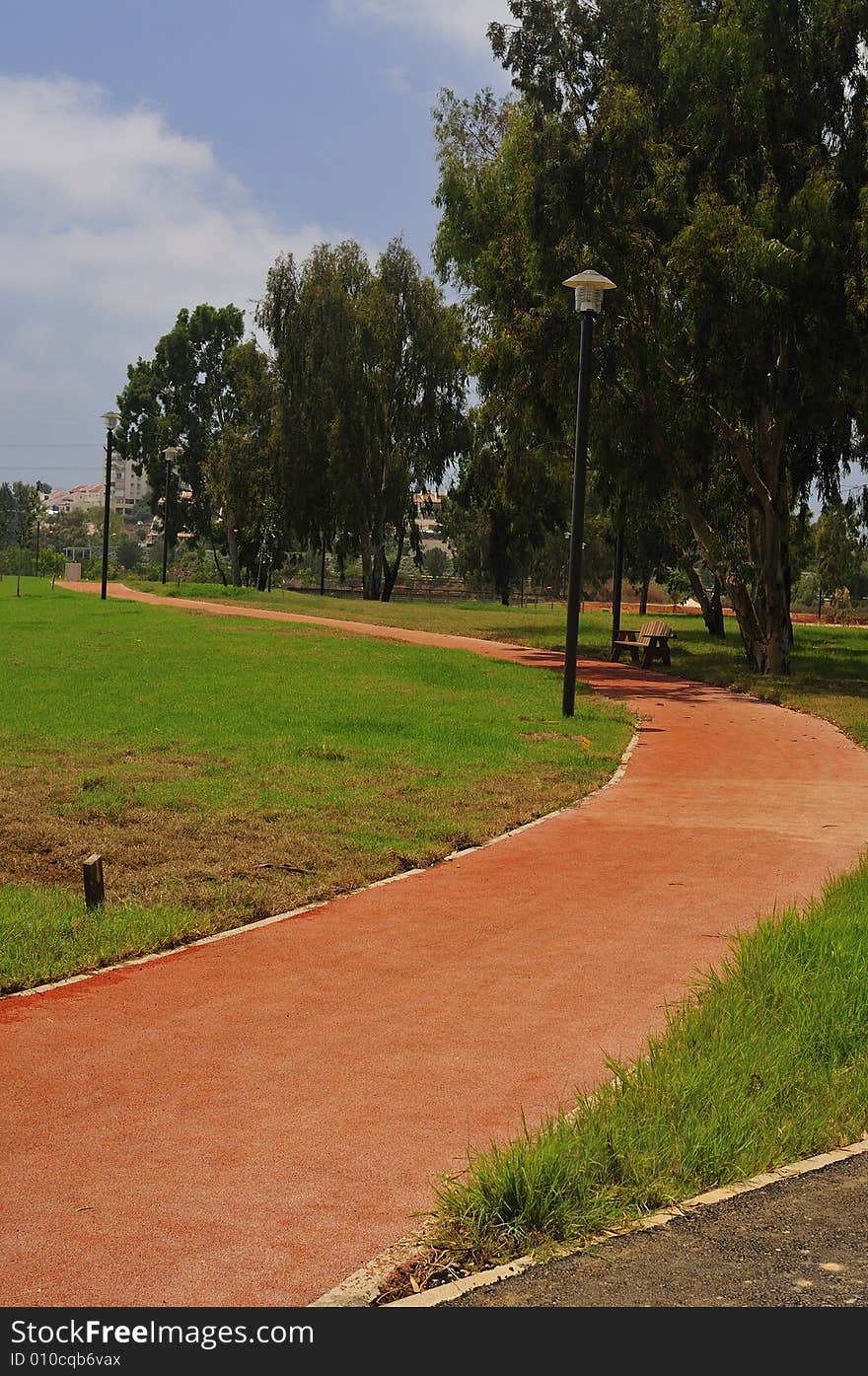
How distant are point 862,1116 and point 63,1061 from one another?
313 centimetres

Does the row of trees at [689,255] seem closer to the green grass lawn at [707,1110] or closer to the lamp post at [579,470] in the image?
the lamp post at [579,470]

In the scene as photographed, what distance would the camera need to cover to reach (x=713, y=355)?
922 inches

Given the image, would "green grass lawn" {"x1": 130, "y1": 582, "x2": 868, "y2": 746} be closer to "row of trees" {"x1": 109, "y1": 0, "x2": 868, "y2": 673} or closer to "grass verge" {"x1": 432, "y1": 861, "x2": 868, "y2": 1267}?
"row of trees" {"x1": 109, "y1": 0, "x2": 868, "y2": 673}

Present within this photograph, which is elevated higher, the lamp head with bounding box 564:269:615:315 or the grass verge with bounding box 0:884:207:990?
the lamp head with bounding box 564:269:615:315

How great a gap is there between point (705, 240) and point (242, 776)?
15110 millimetres

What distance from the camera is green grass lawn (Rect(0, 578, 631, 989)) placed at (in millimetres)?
7914

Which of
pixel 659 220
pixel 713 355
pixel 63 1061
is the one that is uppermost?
pixel 659 220

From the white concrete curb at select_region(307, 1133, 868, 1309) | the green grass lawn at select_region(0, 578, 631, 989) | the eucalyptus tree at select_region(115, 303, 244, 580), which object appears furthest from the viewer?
the eucalyptus tree at select_region(115, 303, 244, 580)

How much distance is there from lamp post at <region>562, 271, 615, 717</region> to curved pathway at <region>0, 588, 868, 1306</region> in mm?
6877

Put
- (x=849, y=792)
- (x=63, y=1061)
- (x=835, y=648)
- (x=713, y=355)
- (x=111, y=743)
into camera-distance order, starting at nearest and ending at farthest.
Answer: (x=63, y=1061)
(x=849, y=792)
(x=111, y=743)
(x=713, y=355)
(x=835, y=648)

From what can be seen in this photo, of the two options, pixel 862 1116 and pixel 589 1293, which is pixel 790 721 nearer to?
pixel 862 1116

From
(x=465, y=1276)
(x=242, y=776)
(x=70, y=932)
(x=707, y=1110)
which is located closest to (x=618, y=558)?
(x=242, y=776)

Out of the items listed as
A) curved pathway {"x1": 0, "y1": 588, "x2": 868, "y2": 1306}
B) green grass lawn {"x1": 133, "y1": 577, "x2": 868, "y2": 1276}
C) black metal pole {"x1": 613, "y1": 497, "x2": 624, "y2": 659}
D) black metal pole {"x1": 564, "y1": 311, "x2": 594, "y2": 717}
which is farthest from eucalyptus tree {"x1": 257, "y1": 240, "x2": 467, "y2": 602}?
green grass lawn {"x1": 133, "y1": 577, "x2": 868, "y2": 1276}

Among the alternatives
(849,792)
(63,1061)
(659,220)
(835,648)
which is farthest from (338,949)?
(835,648)
